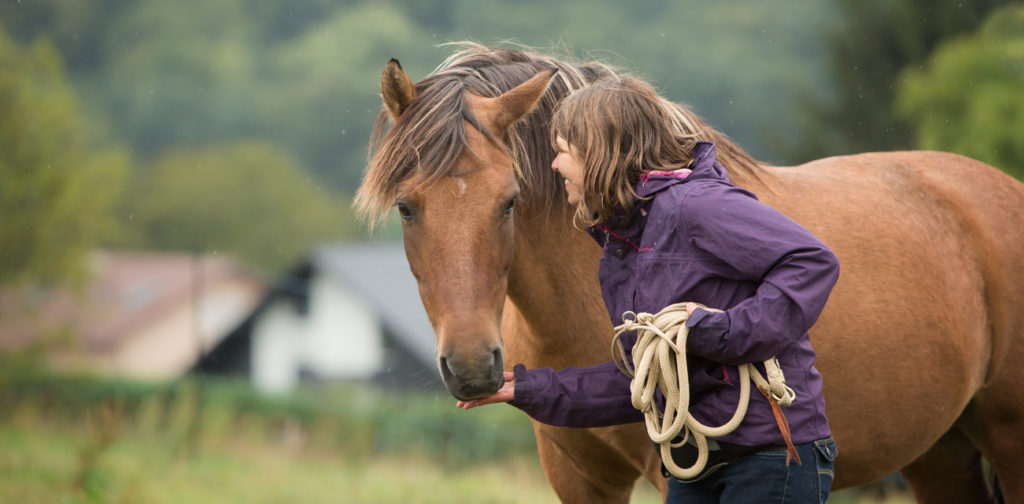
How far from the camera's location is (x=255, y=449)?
40.4 ft

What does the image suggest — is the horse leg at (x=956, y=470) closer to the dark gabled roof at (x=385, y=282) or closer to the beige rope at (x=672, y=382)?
the beige rope at (x=672, y=382)

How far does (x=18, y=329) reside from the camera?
2398cm

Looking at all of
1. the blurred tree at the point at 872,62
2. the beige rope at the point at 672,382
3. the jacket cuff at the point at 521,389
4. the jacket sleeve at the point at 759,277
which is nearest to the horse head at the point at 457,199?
the jacket cuff at the point at 521,389

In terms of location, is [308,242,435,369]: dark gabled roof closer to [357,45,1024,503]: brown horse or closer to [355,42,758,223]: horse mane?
[357,45,1024,503]: brown horse

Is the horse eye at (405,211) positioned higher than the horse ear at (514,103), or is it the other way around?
the horse ear at (514,103)

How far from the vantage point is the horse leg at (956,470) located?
13.5 ft

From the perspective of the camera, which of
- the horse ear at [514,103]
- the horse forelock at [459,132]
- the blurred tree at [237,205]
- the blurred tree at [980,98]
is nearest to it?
the horse forelock at [459,132]

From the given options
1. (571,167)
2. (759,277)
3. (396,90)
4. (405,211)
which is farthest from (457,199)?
(759,277)

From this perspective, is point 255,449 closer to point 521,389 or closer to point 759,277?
point 521,389

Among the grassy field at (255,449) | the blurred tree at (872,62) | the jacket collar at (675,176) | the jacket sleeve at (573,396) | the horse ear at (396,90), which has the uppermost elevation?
the horse ear at (396,90)

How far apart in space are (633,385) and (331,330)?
3387cm

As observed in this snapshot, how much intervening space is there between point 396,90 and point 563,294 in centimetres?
88

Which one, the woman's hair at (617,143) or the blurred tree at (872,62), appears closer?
the woman's hair at (617,143)

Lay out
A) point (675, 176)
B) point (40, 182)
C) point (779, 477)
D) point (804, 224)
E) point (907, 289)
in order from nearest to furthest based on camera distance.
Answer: point (779, 477)
point (675, 176)
point (804, 224)
point (907, 289)
point (40, 182)
